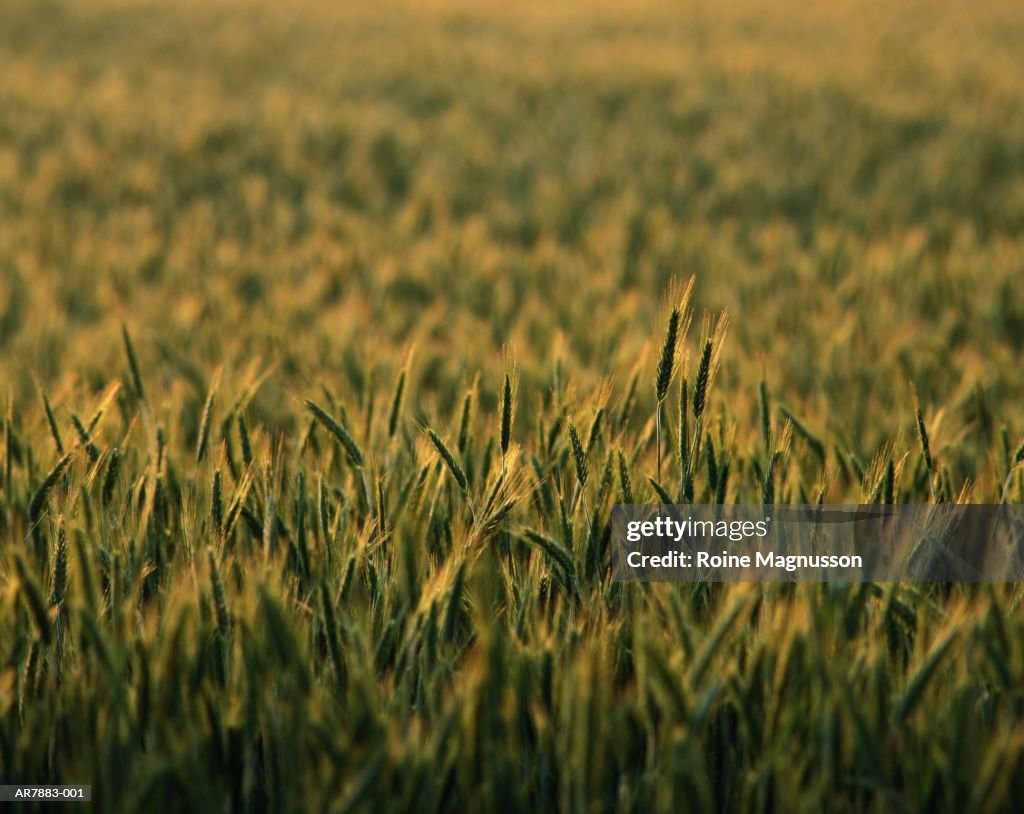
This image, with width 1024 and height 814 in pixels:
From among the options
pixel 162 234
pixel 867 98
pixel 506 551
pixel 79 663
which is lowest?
pixel 79 663

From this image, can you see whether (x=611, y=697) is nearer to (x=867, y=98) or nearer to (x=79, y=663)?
(x=79, y=663)

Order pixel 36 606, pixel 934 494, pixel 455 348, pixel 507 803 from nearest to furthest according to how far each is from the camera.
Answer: pixel 507 803, pixel 36 606, pixel 934 494, pixel 455 348

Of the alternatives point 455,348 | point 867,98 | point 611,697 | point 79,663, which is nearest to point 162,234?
point 455,348

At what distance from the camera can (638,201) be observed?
3803mm

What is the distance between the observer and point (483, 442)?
54.6 inches

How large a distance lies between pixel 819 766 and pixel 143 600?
81cm

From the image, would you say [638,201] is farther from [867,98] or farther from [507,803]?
[507,803]

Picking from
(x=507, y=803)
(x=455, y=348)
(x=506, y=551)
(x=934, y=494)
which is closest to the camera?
(x=507, y=803)

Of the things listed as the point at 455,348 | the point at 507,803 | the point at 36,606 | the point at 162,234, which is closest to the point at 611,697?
the point at 507,803

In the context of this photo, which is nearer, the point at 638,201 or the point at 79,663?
the point at 79,663

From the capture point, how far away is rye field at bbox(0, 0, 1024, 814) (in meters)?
0.78

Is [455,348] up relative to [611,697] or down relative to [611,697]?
up

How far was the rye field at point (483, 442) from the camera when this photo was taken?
78cm

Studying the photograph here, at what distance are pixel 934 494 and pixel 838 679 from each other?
38 centimetres
